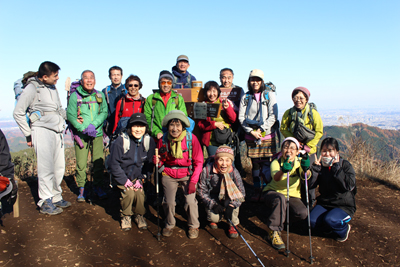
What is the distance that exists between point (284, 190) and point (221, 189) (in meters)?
1.00

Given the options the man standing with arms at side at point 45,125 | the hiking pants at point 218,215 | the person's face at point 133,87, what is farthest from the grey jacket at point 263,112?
the man standing with arms at side at point 45,125

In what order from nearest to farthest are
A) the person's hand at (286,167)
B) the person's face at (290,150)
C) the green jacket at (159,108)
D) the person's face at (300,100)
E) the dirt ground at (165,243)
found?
the dirt ground at (165,243) → the person's hand at (286,167) → the person's face at (290,150) → the person's face at (300,100) → the green jacket at (159,108)

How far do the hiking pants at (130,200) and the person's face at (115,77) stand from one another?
246 centimetres

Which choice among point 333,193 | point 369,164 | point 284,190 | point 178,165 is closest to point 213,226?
point 178,165

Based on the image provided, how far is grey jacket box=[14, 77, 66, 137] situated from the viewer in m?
4.54

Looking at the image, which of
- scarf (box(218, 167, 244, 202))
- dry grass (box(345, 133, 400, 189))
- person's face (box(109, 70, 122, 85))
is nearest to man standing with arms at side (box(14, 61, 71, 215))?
person's face (box(109, 70, 122, 85))

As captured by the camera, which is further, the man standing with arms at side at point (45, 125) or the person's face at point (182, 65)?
the person's face at point (182, 65)

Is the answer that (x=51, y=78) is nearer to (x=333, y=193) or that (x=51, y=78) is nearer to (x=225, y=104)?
(x=225, y=104)

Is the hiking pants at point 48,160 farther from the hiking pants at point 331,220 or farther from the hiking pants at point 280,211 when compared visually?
the hiking pants at point 331,220

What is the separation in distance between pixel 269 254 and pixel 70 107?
4.32 m

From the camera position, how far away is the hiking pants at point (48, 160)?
4.75 metres

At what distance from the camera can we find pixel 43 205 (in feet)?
16.3

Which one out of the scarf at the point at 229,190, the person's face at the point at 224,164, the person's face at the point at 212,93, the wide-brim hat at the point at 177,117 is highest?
the person's face at the point at 212,93

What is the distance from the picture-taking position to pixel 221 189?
4332 mm
